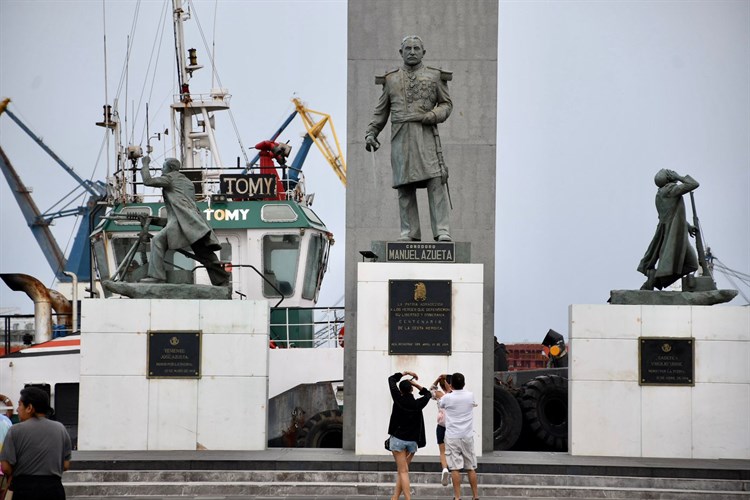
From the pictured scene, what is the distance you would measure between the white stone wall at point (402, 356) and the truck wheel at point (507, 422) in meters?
3.00

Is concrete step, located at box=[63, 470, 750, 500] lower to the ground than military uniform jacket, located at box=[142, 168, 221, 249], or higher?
lower

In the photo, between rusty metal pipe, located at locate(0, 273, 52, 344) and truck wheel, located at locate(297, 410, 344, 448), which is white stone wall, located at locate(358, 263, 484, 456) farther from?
rusty metal pipe, located at locate(0, 273, 52, 344)

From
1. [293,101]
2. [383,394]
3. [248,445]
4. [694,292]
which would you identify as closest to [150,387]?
[248,445]

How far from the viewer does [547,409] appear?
66.5ft

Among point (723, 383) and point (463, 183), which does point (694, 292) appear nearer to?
point (723, 383)

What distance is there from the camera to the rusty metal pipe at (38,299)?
1045 inches

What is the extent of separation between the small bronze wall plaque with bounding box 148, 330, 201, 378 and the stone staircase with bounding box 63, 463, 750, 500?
179cm

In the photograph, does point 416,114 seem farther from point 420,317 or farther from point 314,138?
point 314,138

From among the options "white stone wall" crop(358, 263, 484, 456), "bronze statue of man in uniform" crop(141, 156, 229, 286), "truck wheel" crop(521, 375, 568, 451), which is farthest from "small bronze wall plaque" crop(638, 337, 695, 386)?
"bronze statue of man in uniform" crop(141, 156, 229, 286)

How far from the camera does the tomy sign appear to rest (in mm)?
25984

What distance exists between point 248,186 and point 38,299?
181 inches

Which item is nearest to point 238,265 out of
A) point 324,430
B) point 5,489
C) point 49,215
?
point 324,430

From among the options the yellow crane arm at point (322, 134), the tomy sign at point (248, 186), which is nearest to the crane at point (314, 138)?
the yellow crane arm at point (322, 134)

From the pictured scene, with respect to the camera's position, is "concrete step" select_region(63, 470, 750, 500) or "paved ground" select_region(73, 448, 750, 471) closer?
"concrete step" select_region(63, 470, 750, 500)
